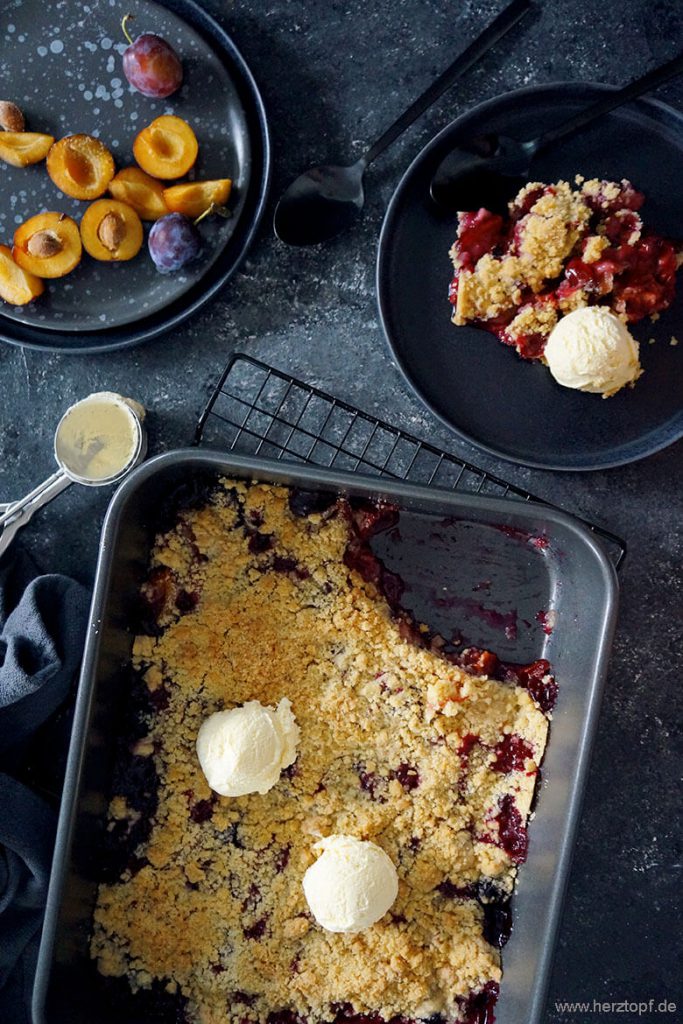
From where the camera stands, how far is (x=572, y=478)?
1848mm

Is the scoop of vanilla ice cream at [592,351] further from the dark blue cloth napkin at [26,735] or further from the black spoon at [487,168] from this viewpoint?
the dark blue cloth napkin at [26,735]

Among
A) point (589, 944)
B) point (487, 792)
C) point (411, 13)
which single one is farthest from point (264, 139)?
point (589, 944)

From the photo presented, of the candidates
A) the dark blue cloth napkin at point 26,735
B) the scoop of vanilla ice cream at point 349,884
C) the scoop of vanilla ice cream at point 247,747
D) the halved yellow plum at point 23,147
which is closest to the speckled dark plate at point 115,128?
the halved yellow plum at point 23,147

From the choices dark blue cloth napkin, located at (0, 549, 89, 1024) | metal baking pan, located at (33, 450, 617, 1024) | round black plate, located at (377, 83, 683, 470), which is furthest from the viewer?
round black plate, located at (377, 83, 683, 470)

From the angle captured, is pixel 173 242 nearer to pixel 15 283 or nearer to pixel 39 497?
pixel 15 283

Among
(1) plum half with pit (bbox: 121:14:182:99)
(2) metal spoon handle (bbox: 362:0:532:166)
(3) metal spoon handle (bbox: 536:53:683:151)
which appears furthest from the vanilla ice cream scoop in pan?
(3) metal spoon handle (bbox: 536:53:683:151)

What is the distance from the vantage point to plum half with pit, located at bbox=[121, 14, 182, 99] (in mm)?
1722

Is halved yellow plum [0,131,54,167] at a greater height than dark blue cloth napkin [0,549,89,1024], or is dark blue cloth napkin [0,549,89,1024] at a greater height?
halved yellow plum [0,131,54,167]

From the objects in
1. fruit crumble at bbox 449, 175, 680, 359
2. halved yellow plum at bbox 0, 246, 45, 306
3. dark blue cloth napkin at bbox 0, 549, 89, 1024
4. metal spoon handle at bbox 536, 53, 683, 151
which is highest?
metal spoon handle at bbox 536, 53, 683, 151

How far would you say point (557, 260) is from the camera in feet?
5.59

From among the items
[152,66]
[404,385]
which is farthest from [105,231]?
[404,385]

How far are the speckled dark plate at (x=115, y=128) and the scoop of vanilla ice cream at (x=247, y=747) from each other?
2.52 ft

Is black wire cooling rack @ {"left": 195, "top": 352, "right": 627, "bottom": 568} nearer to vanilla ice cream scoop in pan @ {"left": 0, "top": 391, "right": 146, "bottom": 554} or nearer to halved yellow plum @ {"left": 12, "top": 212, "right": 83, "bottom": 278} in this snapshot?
vanilla ice cream scoop in pan @ {"left": 0, "top": 391, "right": 146, "bottom": 554}

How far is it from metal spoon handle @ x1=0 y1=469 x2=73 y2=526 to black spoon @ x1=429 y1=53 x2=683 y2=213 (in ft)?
3.04
